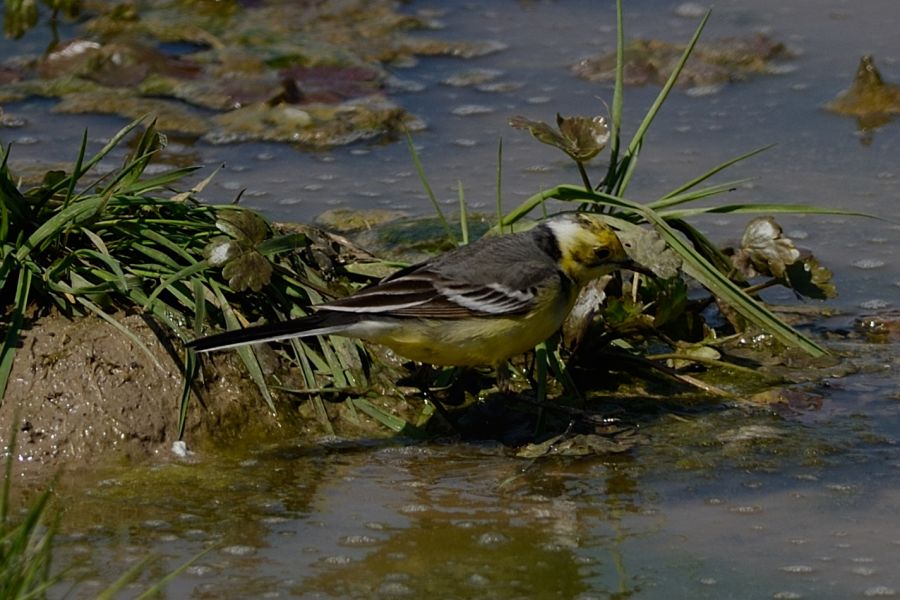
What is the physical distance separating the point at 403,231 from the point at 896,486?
3689mm

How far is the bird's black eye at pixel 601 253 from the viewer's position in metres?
6.89

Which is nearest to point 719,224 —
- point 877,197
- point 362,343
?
point 877,197

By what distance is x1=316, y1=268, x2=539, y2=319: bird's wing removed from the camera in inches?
253

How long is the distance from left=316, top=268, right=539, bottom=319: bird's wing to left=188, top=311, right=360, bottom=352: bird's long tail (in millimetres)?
92

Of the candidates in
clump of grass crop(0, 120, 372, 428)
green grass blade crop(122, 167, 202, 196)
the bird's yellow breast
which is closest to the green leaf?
clump of grass crop(0, 120, 372, 428)

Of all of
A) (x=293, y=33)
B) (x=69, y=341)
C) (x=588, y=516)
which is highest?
(x=293, y=33)

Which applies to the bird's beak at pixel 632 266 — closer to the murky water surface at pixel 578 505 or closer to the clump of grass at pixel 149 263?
the murky water surface at pixel 578 505

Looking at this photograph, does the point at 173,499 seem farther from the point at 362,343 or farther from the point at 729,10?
the point at 729,10

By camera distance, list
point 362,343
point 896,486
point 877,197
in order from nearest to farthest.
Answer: point 896,486
point 362,343
point 877,197

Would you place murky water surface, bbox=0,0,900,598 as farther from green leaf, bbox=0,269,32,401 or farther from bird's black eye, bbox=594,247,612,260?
bird's black eye, bbox=594,247,612,260

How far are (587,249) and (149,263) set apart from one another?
201cm

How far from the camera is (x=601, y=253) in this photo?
22.6 feet

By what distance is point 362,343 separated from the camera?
7039 mm

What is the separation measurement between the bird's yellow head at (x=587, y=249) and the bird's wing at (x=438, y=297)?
38 centimetres
